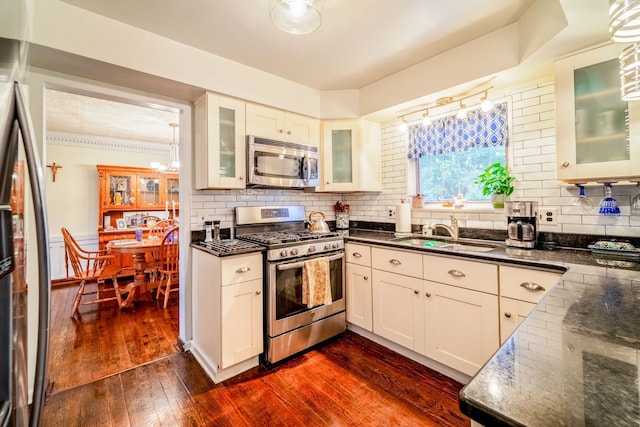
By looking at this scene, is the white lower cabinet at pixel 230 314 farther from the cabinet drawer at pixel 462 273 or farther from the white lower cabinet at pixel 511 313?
the white lower cabinet at pixel 511 313

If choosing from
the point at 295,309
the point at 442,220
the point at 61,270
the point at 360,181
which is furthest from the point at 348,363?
the point at 61,270

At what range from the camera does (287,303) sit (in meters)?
2.27

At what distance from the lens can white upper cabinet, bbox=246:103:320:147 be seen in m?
2.52

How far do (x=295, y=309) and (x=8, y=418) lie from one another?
5.98 feet

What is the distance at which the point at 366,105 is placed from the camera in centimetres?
287

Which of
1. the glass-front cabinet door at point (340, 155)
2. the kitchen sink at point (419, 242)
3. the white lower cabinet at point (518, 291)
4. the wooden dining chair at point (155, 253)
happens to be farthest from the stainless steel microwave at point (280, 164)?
the wooden dining chair at point (155, 253)

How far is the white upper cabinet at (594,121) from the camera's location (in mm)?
1541

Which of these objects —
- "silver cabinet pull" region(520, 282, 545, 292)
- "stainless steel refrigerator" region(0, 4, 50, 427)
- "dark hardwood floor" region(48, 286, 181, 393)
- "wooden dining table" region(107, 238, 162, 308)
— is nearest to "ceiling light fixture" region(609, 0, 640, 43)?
"silver cabinet pull" region(520, 282, 545, 292)

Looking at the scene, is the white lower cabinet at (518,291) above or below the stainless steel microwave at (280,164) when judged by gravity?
below

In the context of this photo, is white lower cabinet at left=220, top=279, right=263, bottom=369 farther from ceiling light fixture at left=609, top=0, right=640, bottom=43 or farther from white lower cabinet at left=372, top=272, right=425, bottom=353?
ceiling light fixture at left=609, top=0, right=640, bottom=43

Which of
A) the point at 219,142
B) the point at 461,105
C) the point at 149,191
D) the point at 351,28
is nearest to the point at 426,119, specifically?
the point at 461,105

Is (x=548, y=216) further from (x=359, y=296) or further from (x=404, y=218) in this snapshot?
(x=359, y=296)

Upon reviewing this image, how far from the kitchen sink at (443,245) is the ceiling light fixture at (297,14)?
167 centimetres

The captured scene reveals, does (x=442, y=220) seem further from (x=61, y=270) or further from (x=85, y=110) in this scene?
(x=61, y=270)
